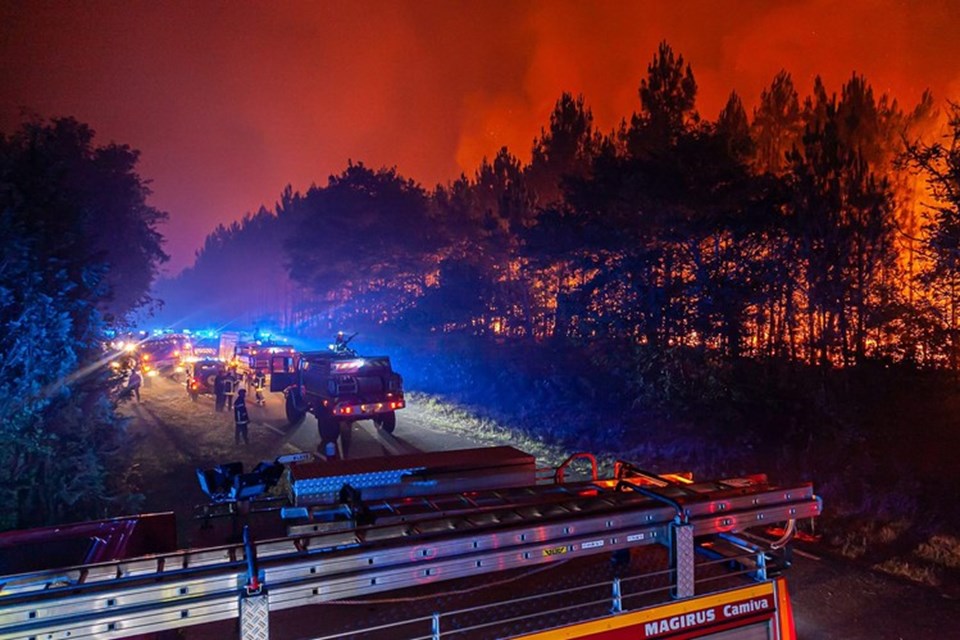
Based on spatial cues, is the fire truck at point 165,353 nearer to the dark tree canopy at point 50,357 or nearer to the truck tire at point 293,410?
the truck tire at point 293,410

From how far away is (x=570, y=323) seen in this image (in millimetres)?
23406

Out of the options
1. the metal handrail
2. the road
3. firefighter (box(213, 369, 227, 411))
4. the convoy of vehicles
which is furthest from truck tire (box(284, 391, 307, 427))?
the metal handrail

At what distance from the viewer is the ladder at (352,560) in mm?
2123

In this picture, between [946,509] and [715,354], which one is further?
[715,354]

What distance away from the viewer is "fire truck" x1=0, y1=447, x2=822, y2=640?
2.24m

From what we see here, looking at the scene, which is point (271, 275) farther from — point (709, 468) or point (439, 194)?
point (709, 468)

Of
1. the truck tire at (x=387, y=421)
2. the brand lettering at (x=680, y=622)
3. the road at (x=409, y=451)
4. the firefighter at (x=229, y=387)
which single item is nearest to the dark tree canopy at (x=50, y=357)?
the road at (x=409, y=451)

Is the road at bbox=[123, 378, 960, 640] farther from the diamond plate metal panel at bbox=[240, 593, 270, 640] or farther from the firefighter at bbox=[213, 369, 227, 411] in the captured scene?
the diamond plate metal panel at bbox=[240, 593, 270, 640]

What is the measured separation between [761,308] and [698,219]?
12.3ft

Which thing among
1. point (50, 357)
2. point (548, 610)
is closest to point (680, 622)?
point (548, 610)

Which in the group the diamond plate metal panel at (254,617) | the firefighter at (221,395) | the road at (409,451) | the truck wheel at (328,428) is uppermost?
the diamond plate metal panel at (254,617)

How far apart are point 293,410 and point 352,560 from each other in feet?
54.1

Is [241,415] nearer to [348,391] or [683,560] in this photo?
[348,391]

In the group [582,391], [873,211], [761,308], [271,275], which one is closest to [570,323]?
[582,391]
